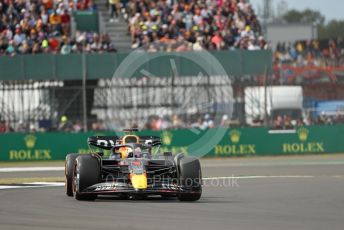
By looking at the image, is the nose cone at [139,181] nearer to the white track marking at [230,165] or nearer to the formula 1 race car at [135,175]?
the formula 1 race car at [135,175]

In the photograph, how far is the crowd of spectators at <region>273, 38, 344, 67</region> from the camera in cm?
4903

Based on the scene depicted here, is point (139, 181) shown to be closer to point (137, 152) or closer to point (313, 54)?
point (137, 152)

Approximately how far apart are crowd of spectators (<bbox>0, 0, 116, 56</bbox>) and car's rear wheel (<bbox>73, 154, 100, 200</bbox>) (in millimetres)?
19624

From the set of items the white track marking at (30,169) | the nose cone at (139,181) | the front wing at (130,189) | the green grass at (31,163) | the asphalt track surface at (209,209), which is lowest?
the white track marking at (30,169)

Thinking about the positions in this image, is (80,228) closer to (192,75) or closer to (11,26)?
(192,75)

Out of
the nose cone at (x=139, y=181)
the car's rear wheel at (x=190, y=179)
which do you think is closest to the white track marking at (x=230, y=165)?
the car's rear wheel at (x=190, y=179)

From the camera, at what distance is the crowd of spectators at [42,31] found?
1404 inches

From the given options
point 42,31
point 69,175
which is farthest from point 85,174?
point 42,31

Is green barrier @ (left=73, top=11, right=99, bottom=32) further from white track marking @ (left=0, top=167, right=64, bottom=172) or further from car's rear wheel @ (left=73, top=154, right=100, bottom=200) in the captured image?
car's rear wheel @ (left=73, top=154, right=100, bottom=200)

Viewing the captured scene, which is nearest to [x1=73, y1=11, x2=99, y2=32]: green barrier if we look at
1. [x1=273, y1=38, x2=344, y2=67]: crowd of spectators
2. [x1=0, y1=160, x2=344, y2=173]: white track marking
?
[x1=0, y1=160, x2=344, y2=173]: white track marking

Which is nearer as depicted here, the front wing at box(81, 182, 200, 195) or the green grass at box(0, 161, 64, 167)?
the front wing at box(81, 182, 200, 195)

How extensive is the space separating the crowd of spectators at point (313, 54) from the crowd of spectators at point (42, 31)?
519 inches

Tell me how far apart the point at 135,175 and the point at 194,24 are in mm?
23085

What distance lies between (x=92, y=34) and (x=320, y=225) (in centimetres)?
2691
